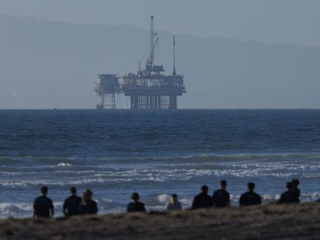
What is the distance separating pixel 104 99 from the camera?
18988 cm

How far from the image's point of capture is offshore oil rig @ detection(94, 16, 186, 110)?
18325 cm

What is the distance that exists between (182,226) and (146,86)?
174428 mm

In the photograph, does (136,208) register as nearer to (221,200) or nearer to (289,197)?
(221,200)

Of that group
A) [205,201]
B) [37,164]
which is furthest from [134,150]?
[205,201]

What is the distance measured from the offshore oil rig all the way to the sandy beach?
17078 centimetres

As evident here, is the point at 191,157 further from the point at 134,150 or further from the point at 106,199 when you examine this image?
the point at 106,199

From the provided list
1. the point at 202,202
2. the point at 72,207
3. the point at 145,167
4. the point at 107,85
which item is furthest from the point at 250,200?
the point at 107,85

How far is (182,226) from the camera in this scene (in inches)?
440

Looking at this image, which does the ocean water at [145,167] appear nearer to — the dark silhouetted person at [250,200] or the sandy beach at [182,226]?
the dark silhouetted person at [250,200]

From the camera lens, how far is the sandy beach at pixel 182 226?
10586 millimetres

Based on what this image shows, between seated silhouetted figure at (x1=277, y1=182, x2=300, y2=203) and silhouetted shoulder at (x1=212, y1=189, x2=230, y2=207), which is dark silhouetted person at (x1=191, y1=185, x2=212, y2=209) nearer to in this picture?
silhouetted shoulder at (x1=212, y1=189, x2=230, y2=207)

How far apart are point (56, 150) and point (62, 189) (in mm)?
22715

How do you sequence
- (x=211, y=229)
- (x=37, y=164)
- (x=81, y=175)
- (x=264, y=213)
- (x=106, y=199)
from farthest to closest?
1. (x=37, y=164)
2. (x=81, y=175)
3. (x=106, y=199)
4. (x=264, y=213)
5. (x=211, y=229)

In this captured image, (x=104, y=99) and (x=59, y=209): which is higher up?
(x=104, y=99)
